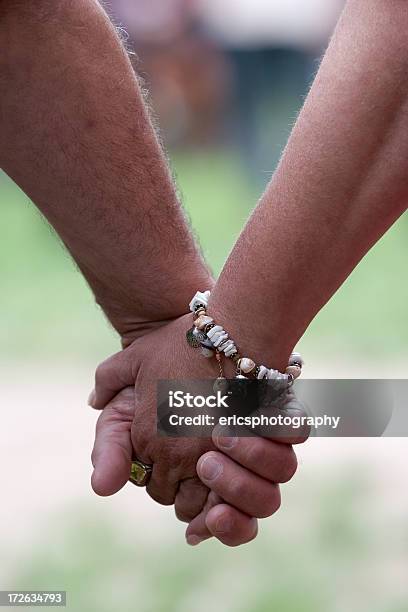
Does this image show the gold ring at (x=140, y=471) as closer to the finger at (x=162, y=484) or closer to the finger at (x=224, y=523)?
the finger at (x=162, y=484)

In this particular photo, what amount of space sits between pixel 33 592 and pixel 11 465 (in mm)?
1171

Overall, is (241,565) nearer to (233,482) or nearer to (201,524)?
(201,524)

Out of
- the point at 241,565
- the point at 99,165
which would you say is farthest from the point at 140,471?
the point at 241,565

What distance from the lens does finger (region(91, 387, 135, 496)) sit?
2.48 metres

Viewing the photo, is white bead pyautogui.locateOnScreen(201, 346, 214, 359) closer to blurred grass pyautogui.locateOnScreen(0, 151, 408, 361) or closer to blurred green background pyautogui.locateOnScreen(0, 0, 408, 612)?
blurred green background pyautogui.locateOnScreen(0, 0, 408, 612)

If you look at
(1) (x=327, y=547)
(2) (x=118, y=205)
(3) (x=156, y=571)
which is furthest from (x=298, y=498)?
(2) (x=118, y=205)

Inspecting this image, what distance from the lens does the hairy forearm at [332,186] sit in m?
2.00

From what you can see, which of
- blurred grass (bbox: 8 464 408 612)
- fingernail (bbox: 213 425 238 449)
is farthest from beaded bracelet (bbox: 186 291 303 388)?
blurred grass (bbox: 8 464 408 612)

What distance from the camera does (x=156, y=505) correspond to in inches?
158

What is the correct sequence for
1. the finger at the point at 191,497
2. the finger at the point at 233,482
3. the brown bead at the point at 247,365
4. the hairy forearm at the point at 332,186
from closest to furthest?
the hairy forearm at the point at 332,186, the brown bead at the point at 247,365, the finger at the point at 233,482, the finger at the point at 191,497

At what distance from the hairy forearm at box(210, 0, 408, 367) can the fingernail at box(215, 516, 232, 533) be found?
381 mm

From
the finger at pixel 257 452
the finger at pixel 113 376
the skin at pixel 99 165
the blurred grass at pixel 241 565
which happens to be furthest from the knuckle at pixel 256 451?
the blurred grass at pixel 241 565

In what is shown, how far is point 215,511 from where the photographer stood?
245 cm

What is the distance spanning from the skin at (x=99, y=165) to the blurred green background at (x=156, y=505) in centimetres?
25
